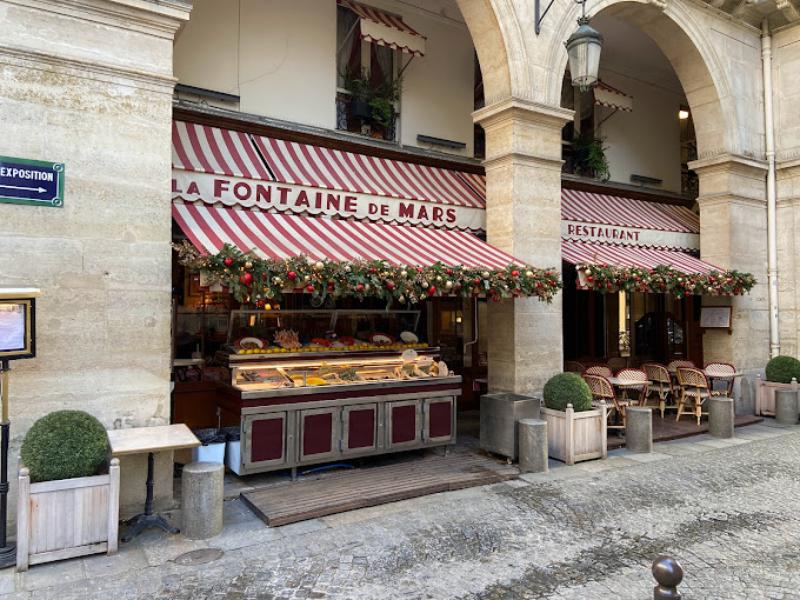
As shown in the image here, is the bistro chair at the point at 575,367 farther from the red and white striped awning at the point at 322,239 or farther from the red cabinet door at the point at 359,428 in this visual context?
the red cabinet door at the point at 359,428

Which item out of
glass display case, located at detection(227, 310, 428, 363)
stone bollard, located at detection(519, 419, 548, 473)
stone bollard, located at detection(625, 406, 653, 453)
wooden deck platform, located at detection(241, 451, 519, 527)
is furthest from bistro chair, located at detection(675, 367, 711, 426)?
glass display case, located at detection(227, 310, 428, 363)

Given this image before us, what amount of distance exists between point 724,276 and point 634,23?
209 inches

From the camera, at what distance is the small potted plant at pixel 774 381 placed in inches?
439

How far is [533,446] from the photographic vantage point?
726cm

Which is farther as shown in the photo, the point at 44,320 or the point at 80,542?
the point at 44,320

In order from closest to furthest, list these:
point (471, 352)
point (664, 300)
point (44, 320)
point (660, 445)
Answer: point (44, 320) < point (660, 445) < point (471, 352) < point (664, 300)

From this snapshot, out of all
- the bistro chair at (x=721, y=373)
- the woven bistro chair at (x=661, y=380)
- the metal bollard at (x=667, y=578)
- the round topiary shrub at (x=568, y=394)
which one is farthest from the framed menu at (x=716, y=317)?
the metal bollard at (x=667, y=578)

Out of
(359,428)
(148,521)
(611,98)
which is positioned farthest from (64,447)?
(611,98)

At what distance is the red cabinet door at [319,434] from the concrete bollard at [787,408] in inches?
361

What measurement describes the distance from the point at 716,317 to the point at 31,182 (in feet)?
40.8

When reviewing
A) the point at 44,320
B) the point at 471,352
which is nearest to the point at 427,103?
the point at 471,352

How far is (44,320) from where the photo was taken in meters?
5.29

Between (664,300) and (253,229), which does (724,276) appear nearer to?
(664,300)

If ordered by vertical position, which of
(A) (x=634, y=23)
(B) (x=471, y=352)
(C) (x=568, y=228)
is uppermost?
(A) (x=634, y=23)
